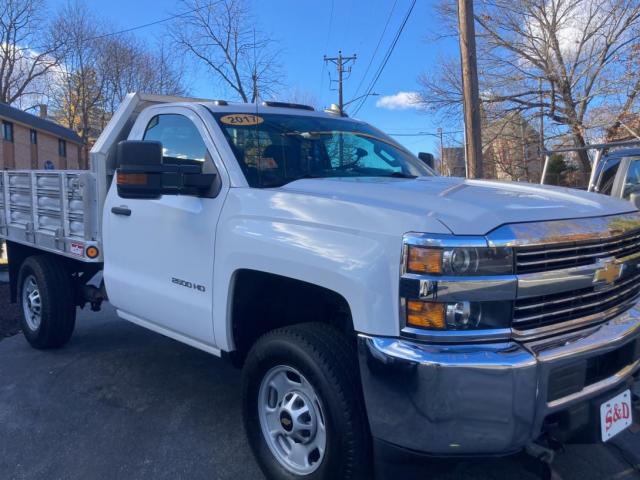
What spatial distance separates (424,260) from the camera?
2285mm

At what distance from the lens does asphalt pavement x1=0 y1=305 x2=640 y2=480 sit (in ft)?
10.7

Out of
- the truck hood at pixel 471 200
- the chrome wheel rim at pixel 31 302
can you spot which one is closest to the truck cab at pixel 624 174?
the truck hood at pixel 471 200

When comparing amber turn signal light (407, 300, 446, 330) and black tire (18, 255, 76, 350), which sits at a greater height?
amber turn signal light (407, 300, 446, 330)

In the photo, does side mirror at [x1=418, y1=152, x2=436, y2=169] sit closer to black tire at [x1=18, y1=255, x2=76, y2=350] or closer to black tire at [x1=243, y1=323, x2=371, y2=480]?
black tire at [x1=243, y1=323, x2=371, y2=480]

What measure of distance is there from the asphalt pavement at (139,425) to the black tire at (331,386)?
9.3 inches

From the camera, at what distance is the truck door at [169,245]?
3.40 meters

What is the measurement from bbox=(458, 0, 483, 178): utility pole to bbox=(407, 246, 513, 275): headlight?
6581 mm

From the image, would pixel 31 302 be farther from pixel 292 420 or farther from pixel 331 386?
pixel 331 386

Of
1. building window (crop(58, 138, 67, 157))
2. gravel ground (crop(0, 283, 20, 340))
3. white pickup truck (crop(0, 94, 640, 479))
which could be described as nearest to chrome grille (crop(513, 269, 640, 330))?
white pickup truck (crop(0, 94, 640, 479))

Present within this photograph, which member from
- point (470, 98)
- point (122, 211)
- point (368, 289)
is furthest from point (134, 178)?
point (470, 98)

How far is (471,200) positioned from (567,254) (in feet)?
1.53

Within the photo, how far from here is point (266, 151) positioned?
3.53 metres

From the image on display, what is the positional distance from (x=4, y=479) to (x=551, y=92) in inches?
951

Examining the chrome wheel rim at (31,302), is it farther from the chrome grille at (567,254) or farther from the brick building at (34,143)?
the brick building at (34,143)
